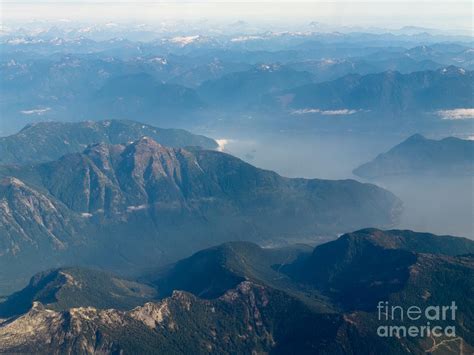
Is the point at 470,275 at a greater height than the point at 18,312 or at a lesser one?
greater

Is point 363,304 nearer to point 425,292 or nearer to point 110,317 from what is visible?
point 425,292

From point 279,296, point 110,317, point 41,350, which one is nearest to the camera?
point 41,350

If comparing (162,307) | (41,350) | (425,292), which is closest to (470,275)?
(425,292)

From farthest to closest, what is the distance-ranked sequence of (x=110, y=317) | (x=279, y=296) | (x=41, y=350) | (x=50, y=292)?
(x=50, y=292) → (x=279, y=296) → (x=110, y=317) → (x=41, y=350)

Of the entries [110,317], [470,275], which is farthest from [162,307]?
[470,275]

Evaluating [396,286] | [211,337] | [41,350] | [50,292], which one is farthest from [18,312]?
[396,286]

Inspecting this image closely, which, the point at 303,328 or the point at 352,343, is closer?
the point at 352,343

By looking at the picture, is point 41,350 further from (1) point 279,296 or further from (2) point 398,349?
(2) point 398,349

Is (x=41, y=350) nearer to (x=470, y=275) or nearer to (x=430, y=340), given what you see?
(x=430, y=340)

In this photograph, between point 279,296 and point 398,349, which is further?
point 279,296
